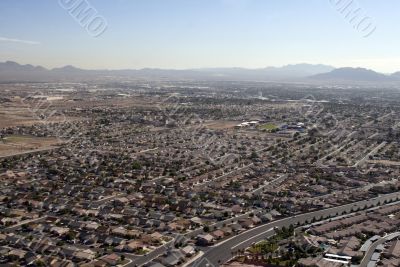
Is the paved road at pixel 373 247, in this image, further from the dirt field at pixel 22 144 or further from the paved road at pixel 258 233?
the dirt field at pixel 22 144

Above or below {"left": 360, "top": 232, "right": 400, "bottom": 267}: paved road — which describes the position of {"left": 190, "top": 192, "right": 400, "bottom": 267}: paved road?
below

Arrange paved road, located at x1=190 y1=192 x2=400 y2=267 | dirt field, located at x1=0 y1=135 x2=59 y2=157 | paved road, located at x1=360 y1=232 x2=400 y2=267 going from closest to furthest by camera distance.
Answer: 1. paved road, located at x1=360 y1=232 x2=400 y2=267
2. paved road, located at x1=190 y1=192 x2=400 y2=267
3. dirt field, located at x1=0 y1=135 x2=59 y2=157

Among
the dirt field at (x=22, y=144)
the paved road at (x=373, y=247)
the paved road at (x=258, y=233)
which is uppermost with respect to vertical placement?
the paved road at (x=373, y=247)

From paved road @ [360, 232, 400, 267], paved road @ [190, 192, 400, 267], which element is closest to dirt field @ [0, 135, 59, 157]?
paved road @ [190, 192, 400, 267]

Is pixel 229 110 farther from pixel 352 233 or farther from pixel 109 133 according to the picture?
pixel 352 233

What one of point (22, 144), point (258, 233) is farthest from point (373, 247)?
point (22, 144)

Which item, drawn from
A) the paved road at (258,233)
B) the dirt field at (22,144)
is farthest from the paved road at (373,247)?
the dirt field at (22,144)

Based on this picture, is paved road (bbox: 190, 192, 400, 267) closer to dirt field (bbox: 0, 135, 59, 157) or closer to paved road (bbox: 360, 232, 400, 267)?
paved road (bbox: 360, 232, 400, 267)
